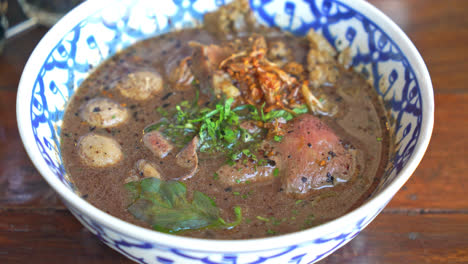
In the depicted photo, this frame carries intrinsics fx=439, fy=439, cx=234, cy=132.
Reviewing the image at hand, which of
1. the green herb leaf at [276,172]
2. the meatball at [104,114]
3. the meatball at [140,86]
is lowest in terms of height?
the green herb leaf at [276,172]

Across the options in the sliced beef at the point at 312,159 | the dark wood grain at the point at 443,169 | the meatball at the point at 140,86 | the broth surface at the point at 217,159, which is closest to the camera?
the broth surface at the point at 217,159

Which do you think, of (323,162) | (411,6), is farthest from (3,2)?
(411,6)

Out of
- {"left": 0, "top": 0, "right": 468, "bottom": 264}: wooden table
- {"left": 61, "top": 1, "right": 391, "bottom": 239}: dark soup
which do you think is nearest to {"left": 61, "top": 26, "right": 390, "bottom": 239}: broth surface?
{"left": 61, "top": 1, "right": 391, "bottom": 239}: dark soup

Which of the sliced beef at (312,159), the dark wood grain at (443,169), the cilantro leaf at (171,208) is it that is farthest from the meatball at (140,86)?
the dark wood grain at (443,169)

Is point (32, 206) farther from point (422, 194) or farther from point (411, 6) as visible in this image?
point (411, 6)

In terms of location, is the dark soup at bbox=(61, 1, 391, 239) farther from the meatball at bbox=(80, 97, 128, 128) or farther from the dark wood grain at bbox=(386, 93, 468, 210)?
the dark wood grain at bbox=(386, 93, 468, 210)

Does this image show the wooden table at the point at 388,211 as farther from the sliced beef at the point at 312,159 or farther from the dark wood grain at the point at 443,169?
the sliced beef at the point at 312,159

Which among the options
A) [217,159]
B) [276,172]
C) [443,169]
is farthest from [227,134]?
[443,169]
